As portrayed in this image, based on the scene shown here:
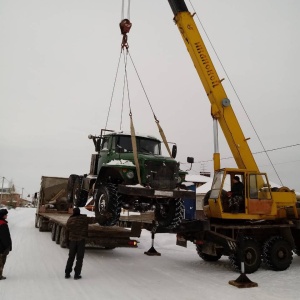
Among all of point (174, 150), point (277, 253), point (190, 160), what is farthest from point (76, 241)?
point (277, 253)

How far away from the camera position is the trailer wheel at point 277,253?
29.3 ft

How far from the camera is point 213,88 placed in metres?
9.94

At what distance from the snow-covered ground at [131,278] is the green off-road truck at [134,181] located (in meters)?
1.37

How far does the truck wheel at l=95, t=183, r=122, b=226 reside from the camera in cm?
764

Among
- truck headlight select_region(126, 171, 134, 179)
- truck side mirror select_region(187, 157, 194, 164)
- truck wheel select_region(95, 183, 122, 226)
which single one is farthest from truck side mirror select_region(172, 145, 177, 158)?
truck wheel select_region(95, 183, 122, 226)

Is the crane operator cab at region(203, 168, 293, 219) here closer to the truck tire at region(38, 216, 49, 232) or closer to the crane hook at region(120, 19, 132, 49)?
the crane hook at region(120, 19, 132, 49)

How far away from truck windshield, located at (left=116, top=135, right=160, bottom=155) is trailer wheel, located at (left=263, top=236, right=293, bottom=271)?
4.22m

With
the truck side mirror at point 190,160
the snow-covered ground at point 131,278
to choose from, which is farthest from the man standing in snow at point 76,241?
the truck side mirror at point 190,160

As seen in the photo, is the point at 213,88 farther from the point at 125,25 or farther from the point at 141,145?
the point at 125,25

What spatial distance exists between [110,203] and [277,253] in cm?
511

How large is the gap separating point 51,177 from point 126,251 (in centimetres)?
888

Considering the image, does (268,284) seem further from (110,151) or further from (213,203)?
(110,151)

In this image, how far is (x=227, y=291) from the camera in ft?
21.9

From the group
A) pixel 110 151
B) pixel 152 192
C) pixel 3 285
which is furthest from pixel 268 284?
pixel 3 285
